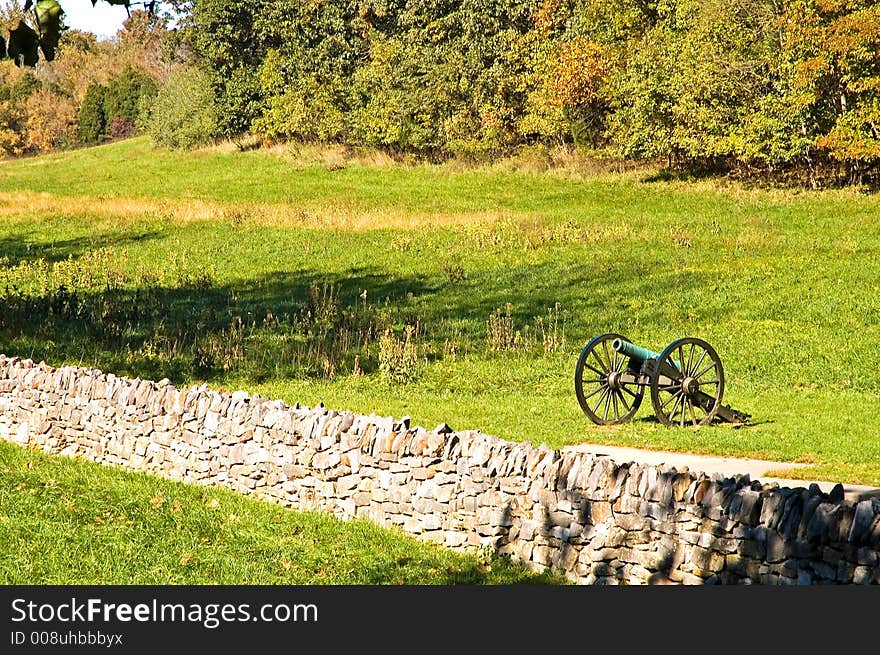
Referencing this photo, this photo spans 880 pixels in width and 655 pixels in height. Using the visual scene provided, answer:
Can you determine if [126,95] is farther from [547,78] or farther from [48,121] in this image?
[547,78]

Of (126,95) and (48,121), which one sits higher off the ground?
(126,95)

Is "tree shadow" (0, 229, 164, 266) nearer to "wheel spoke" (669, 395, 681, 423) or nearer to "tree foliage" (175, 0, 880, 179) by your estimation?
"tree foliage" (175, 0, 880, 179)

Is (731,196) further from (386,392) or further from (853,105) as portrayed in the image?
(386,392)

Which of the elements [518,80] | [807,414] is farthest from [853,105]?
[807,414]

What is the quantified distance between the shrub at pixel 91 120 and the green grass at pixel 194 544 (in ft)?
303

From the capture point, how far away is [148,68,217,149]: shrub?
74.1 m

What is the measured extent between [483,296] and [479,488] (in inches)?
666

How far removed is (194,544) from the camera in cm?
1044

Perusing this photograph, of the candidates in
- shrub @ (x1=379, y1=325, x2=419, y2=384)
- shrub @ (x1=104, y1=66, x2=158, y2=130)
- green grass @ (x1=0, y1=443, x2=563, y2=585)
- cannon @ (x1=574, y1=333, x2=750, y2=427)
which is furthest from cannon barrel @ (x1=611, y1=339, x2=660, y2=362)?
shrub @ (x1=104, y1=66, x2=158, y2=130)

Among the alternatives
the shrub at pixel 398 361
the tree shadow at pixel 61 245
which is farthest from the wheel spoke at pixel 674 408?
the tree shadow at pixel 61 245

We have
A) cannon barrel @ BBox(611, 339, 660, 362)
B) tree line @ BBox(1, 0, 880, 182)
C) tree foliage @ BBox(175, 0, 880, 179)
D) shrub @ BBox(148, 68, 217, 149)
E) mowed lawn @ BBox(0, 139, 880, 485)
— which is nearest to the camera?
cannon barrel @ BBox(611, 339, 660, 362)

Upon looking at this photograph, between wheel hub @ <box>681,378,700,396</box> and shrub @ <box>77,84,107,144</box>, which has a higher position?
shrub @ <box>77,84,107,144</box>

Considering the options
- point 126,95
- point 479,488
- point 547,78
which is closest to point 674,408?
point 479,488

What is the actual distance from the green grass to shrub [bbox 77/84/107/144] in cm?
9250
